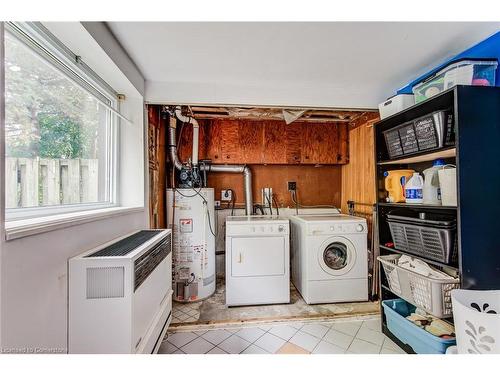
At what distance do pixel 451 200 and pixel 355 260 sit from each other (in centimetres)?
122

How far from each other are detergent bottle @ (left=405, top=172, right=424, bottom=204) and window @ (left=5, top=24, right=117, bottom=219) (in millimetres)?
2298

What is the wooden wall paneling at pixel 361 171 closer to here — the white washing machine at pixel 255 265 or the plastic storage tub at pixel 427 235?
the plastic storage tub at pixel 427 235

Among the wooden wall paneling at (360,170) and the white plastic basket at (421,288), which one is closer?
the white plastic basket at (421,288)

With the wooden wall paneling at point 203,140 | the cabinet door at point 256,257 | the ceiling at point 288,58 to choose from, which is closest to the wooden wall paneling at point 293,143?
the ceiling at point 288,58

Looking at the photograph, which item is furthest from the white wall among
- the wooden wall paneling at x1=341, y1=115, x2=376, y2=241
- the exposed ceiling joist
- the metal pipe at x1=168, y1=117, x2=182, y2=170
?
the wooden wall paneling at x1=341, y1=115, x2=376, y2=241

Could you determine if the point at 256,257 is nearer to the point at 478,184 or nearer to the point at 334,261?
the point at 334,261

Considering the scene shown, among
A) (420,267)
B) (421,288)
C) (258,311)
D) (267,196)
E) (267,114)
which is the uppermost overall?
(267,114)

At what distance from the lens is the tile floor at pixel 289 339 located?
1.63 metres

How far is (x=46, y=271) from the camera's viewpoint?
2.91 feet

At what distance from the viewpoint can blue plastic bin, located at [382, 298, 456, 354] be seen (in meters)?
1.29

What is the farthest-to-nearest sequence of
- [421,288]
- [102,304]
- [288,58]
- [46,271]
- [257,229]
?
[257,229], [288,58], [421,288], [102,304], [46,271]

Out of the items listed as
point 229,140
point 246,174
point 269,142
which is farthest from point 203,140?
point 269,142

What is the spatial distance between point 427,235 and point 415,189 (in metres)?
0.34
